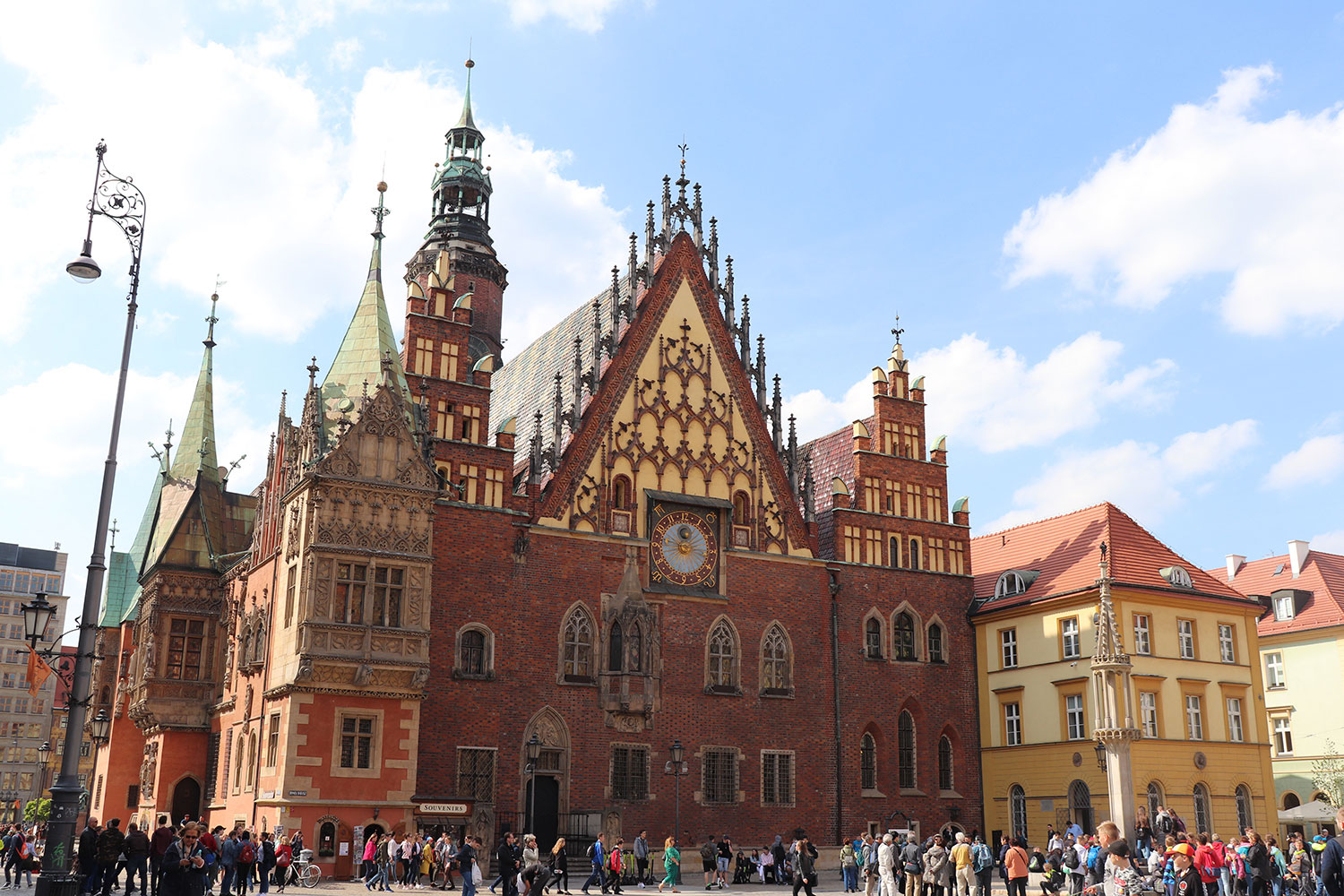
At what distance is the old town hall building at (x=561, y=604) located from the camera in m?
32.9

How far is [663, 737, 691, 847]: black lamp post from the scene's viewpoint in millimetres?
35969

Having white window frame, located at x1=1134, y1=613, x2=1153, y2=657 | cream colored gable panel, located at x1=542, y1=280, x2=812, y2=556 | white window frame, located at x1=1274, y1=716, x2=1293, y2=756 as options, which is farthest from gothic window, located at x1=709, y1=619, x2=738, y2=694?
white window frame, located at x1=1274, y1=716, x2=1293, y2=756

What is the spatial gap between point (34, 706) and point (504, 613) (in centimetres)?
9340

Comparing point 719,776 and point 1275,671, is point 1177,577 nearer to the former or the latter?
point 1275,671

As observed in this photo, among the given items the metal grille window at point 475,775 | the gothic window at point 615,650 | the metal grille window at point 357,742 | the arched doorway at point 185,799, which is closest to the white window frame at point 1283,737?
the gothic window at point 615,650

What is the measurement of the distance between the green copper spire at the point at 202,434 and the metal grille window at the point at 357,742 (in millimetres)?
16514

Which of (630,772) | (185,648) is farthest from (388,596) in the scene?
(185,648)

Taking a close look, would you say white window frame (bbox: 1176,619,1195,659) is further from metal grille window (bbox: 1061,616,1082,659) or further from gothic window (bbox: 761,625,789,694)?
gothic window (bbox: 761,625,789,694)

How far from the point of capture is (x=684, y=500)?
131ft

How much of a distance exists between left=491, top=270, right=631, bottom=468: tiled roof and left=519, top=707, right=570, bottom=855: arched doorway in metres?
9.32

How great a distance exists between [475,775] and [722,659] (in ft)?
30.1

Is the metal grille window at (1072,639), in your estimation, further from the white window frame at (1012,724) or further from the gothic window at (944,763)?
the gothic window at (944,763)

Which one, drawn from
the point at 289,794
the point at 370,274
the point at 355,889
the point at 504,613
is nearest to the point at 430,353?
the point at 370,274

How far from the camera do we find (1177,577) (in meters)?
42.5
